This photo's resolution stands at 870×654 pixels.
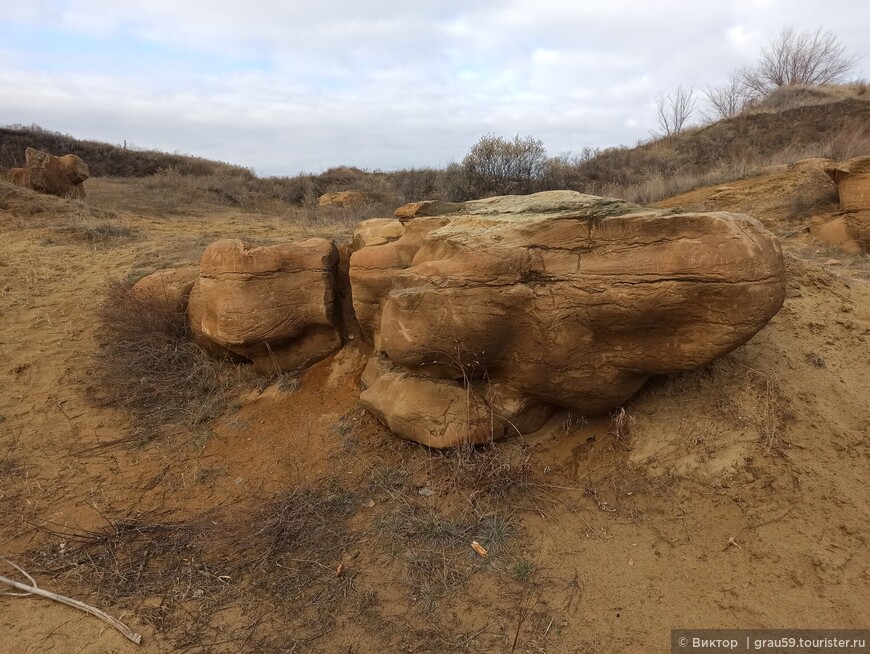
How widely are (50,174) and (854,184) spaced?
15.2 meters

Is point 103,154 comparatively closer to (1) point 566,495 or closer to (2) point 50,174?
(2) point 50,174

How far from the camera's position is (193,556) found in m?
3.01

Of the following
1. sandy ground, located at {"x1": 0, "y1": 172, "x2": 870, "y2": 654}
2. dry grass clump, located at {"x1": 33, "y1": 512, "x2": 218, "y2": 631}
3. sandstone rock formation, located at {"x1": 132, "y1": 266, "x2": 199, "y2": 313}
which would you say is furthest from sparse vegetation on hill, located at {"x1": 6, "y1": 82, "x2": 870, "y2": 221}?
dry grass clump, located at {"x1": 33, "y1": 512, "x2": 218, "y2": 631}

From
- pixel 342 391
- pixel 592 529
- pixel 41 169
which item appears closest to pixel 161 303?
pixel 342 391

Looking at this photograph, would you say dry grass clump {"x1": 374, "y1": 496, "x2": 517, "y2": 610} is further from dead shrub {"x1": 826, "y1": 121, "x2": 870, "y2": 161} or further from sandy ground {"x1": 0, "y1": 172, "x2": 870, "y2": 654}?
dead shrub {"x1": 826, "y1": 121, "x2": 870, "y2": 161}

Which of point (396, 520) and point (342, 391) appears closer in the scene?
point (396, 520)

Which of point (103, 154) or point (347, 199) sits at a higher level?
point (103, 154)

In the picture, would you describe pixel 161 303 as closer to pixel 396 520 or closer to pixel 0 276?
pixel 0 276

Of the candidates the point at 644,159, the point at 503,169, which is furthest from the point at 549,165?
the point at 644,159

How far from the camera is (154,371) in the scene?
4719 millimetres

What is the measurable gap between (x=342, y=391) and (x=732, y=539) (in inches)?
120

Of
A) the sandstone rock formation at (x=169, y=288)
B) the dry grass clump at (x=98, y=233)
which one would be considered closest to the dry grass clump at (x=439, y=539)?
the sandstone rock formation at (x=169, y=288)

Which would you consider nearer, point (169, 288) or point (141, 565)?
point (141, 565)

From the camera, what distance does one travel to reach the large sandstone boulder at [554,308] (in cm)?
268
